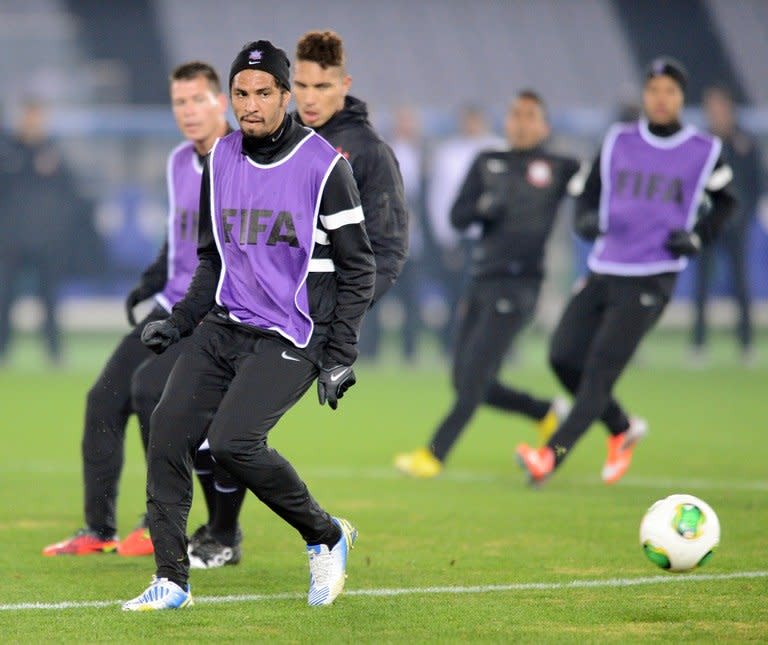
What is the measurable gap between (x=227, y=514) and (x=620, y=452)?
3.70m

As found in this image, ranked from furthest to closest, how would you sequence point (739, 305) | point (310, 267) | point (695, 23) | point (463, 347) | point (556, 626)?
point (695, 23), point (739, 305), point (463, 347), point (310, 267), point (556, 626)

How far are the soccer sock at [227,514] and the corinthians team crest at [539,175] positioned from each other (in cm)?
448

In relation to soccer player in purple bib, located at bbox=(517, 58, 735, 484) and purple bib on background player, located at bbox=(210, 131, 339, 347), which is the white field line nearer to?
purple bib on background player, located at bbox=(210, 131, 339, 347)

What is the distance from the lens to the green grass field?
241 inches

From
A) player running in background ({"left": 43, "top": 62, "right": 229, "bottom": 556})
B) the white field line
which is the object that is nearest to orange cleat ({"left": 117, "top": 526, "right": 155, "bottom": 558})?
player running in background ({"left": 43, "top": 62, "right": 229, "bottom": 556})

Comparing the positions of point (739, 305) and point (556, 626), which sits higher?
point (556, 626)

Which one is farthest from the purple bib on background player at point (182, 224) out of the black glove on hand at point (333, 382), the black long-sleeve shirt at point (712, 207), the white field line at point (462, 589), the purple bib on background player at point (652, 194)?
the purple bib on background player at point (652, 194)

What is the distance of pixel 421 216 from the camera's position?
19734 mm

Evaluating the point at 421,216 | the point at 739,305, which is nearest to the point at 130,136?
the point at 421,216

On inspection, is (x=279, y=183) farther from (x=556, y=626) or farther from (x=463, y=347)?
(x=463, y=347)

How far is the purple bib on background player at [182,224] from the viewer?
791cm

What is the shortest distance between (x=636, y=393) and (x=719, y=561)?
9.16 m

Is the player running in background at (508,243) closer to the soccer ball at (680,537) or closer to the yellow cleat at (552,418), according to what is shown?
the yellow cleat at (552,418)

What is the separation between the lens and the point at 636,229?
10000mm
